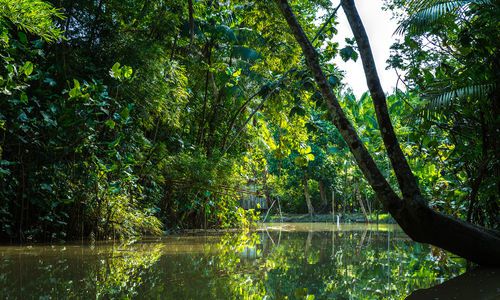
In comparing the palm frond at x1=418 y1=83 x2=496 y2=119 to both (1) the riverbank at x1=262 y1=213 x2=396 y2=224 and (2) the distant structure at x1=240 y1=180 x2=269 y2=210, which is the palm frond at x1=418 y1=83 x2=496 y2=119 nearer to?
(2) the distant structure at x1=240 y1=180 x2=269 y2=210

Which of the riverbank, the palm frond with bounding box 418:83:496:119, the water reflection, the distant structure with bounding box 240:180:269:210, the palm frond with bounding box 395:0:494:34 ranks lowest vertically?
the riverbank

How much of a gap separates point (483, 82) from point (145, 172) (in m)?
4.72

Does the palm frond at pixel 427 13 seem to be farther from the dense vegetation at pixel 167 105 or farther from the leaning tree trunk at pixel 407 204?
the leaning tree trunk at pixel 407 204

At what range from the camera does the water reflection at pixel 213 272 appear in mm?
2795

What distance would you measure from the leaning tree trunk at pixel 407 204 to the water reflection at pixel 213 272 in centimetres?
27

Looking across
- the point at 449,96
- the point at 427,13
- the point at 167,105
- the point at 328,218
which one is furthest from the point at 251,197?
the point at 449,96

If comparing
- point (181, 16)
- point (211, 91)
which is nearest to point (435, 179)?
point (211, 91)

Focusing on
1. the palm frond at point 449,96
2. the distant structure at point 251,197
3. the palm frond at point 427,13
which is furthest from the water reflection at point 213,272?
the distant structure at point 251,197

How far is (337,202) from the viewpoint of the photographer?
23750 mm

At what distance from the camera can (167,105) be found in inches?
259

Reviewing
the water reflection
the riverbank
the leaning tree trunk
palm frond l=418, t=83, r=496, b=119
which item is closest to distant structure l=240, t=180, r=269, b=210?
the riverbank

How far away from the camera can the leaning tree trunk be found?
3.44 metres

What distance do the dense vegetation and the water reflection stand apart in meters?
0.83

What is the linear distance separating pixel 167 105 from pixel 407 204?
4.00 meters
